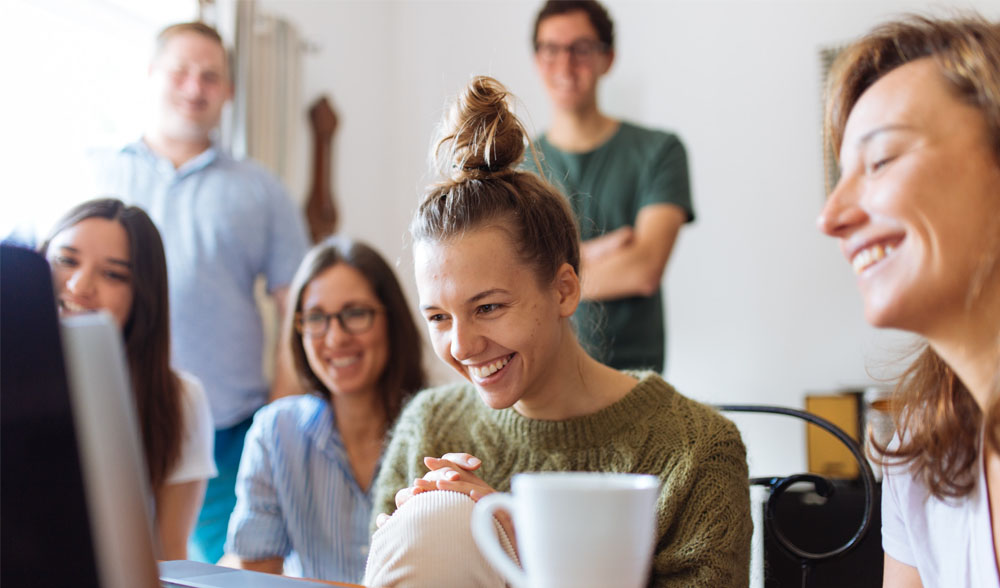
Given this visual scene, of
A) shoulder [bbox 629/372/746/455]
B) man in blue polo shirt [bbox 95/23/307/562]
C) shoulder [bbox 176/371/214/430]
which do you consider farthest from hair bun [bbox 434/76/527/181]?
man in blue polo shirt [bbox 95/23/307/562]

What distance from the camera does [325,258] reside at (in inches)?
76.3

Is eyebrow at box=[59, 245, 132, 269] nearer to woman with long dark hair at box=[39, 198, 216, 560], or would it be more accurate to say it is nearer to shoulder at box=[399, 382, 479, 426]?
woman with long dark hair at box=[39, 198, 216, 560]

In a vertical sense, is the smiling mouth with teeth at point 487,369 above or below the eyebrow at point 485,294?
below

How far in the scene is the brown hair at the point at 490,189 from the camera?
1.27 meters

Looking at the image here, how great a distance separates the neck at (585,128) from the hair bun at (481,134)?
1.00 meters

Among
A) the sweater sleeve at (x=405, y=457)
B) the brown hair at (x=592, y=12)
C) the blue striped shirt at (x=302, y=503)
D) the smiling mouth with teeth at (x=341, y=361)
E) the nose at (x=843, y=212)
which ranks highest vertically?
the brown hair at (x=592, y=12)

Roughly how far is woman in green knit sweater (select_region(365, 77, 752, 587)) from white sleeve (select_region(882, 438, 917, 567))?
213 mm

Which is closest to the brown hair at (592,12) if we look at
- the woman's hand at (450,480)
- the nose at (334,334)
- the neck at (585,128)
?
the neck at (585,128)

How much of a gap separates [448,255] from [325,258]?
771mm

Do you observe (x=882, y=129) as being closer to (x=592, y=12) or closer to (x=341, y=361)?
(x=341, y=361)

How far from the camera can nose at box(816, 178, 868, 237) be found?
0.75 meters

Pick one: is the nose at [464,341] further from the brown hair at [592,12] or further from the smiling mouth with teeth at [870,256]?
the brown hair at [592,12]

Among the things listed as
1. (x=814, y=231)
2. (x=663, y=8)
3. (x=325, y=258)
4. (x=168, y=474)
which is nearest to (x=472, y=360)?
(x=325, y=258)

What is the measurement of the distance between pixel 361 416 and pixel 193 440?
0.37m
